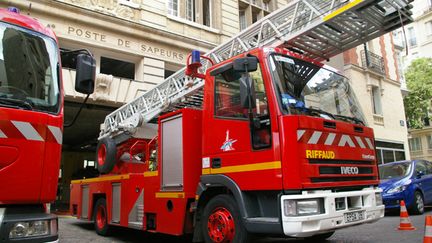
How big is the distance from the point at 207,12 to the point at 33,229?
1680cm

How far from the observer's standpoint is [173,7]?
687 inches

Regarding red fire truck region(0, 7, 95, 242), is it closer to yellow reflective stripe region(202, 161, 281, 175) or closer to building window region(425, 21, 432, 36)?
yellow reflective stripe region(202, 161, 281, 175)

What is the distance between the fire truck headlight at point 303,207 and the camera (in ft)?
14.9

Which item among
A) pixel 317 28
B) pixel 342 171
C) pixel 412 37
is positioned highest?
pixel 412 37

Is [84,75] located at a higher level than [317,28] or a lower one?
lower

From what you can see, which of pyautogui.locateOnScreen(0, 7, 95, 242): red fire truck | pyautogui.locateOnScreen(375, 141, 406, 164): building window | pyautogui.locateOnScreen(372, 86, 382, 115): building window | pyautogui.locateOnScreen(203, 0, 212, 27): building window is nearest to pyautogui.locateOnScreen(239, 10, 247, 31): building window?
pyautogui.locateOnScreen(203, 0, 212, 27): building window

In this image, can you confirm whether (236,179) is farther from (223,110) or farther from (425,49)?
(425,49)

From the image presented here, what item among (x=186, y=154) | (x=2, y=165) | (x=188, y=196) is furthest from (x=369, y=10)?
(x=2, y=165)

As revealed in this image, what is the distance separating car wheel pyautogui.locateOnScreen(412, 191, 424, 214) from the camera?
34.4ft

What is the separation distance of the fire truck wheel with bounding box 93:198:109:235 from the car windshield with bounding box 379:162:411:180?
787cm

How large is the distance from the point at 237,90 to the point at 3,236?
11.1 feet

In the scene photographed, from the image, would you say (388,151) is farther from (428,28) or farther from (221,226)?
(428,28)

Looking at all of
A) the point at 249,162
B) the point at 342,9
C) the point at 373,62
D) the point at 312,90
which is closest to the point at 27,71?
the point at 249,162

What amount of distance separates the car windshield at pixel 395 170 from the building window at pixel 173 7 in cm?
1096
